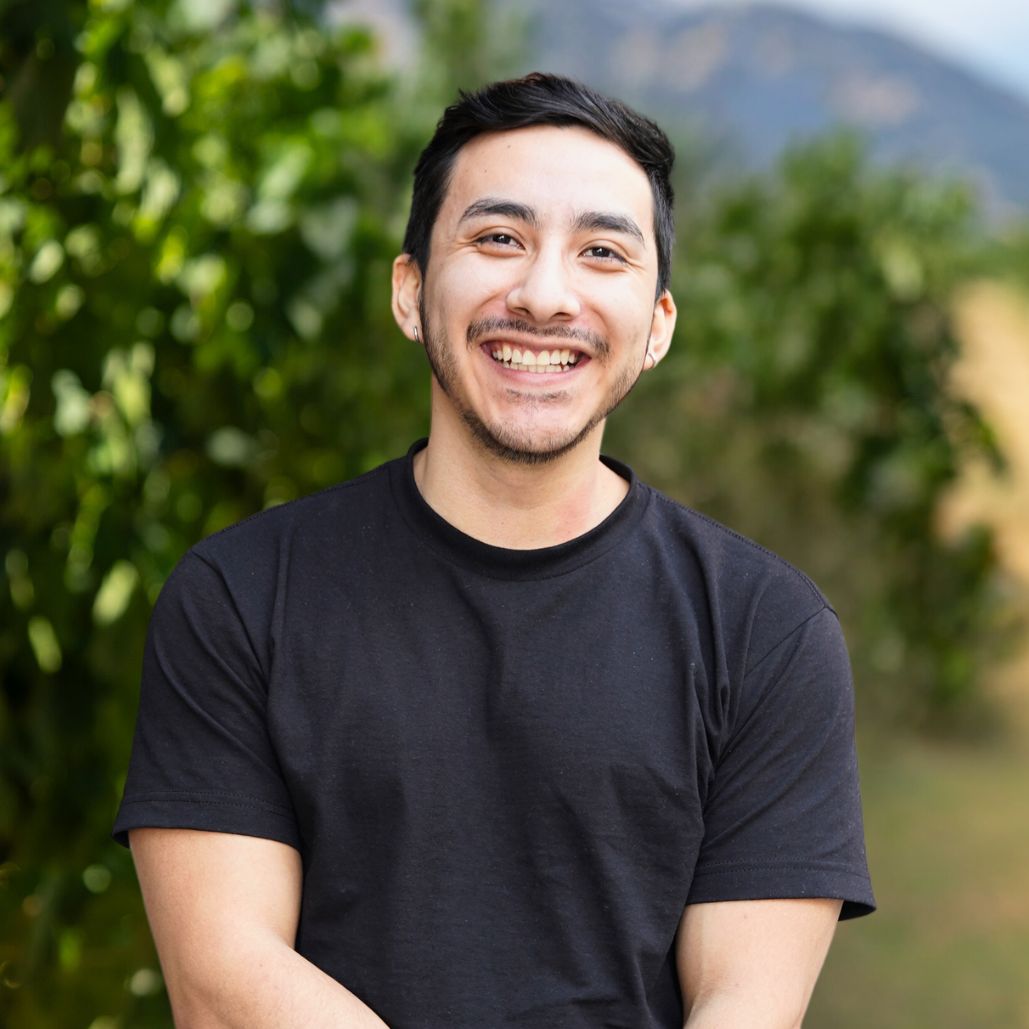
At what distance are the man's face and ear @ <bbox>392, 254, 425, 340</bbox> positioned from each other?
0.11 metres

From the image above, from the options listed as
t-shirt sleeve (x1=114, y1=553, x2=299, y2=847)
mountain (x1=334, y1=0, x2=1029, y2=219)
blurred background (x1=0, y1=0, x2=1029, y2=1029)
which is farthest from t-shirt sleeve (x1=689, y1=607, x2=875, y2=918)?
mountain (x1=334, y1=0, x2=1029, y2=219)

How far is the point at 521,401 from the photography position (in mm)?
1451

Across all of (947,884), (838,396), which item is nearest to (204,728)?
(838,396)

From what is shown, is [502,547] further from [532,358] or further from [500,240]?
[500,240]

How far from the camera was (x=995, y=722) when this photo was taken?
19.8 ft

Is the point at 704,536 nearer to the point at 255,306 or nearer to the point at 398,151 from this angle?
the point at 255,306

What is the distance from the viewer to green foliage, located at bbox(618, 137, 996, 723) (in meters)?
4.24

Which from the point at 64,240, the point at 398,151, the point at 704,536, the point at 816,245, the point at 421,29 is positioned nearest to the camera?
the point at 704,536

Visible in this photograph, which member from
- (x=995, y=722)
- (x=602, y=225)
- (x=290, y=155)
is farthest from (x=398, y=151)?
(x=995, y=722)

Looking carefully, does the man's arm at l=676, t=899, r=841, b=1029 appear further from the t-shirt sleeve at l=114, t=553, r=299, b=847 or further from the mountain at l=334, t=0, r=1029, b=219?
the mountain at l=334, t=0, r=1029, b=219

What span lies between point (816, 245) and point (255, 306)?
2.67 m

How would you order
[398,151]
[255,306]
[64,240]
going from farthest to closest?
1. [398,151]
2. [255,306]
3. [64,240]

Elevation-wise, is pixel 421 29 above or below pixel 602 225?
above

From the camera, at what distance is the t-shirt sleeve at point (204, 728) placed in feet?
4.51
